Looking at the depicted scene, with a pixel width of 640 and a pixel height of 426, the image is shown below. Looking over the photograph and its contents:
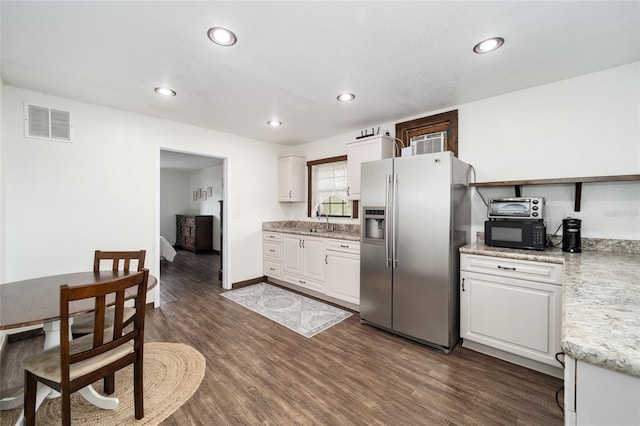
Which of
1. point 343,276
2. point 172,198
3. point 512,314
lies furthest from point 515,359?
point 172,198

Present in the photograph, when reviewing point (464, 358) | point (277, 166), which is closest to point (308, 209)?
point (277, 166)

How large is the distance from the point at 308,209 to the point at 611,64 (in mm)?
3913

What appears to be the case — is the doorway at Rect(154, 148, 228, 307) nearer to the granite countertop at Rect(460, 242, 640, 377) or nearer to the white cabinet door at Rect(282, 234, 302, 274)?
the white cabinet door at Rect(282, 234, 302, 274)

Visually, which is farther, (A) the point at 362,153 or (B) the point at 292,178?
(B) the point at 292,178

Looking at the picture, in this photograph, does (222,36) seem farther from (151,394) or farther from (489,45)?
(151,394)

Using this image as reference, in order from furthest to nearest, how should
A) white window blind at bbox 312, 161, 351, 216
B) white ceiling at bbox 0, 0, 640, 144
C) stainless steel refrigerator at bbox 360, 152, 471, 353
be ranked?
white window blind at bbox 312, 161, 351, 216 < stainless steel refrigerator at bbox 360, 152, 471, 353 < white ceiling at bbox 0, 0, 640, 144

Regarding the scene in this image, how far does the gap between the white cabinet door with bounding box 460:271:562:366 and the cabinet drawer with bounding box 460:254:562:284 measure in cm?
4

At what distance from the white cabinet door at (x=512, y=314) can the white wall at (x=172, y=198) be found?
8.70m

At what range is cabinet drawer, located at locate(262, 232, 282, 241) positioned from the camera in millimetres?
4464

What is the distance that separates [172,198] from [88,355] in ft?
26.9

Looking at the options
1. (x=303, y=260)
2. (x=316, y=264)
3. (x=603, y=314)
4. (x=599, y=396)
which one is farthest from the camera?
(x=303, y=260)

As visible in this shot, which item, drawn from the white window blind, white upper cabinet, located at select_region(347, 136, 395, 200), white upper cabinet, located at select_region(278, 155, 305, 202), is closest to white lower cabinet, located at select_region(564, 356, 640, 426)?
white upper cabinet, located at select_region(347, 136, 395, 200)

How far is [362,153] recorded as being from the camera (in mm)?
3635

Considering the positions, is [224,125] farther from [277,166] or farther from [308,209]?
[308,209]
